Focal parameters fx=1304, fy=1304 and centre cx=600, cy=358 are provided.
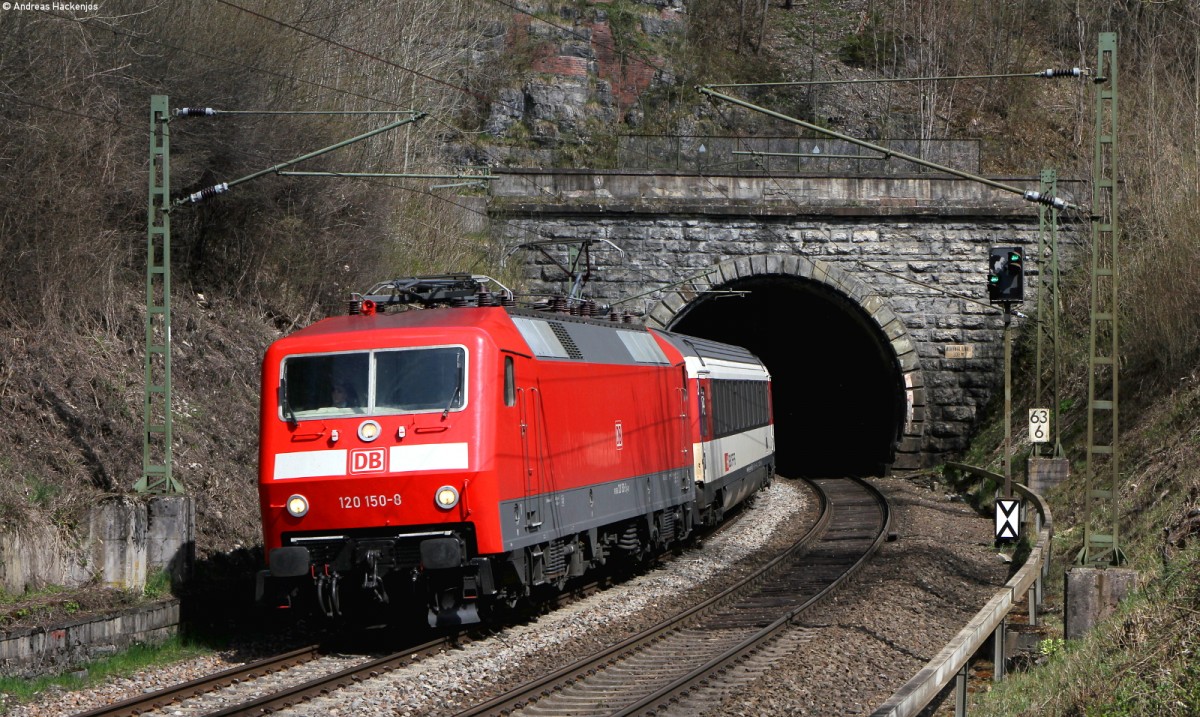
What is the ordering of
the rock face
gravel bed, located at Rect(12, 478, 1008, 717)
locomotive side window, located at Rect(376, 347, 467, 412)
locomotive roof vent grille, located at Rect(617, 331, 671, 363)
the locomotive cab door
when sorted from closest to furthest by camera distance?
gravel bed, located at Rect(12, 478, 1008, 717) → locomotive side window, located at Rect(376, 347, 467, 412) → the locomotive cab door → locomotive roof vent grille, located at Rect(617, 331, 671, 363) → the rock face

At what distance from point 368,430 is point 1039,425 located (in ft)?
49.8

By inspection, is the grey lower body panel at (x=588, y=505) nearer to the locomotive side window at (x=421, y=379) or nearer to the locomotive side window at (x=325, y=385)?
the locomotive side window at (x=421, y=379)

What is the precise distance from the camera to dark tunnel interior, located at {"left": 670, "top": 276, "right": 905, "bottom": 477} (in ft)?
126

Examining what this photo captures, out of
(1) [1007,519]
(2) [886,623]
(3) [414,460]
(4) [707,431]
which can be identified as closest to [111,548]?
(3) [414,460]

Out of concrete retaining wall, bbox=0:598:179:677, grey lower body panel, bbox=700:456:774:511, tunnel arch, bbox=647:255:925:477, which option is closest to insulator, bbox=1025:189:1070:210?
grey lower body panel, bbox=700:456:774:511

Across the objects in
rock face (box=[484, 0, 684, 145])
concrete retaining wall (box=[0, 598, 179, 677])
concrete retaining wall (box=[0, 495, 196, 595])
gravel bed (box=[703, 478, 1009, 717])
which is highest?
rock face (box=[484, 0, 684, 145])

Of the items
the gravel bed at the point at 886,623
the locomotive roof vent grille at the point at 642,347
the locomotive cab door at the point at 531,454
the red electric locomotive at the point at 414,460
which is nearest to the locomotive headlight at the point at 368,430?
the red electric locomotive at the point at 414,460

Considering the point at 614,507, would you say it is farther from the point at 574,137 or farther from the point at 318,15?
the point at 574,137

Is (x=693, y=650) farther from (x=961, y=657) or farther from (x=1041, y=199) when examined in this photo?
(x=1041, y=199)

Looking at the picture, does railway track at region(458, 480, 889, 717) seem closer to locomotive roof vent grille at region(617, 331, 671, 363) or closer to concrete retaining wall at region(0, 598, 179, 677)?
locomotive roof vent grille at region(617, 331, 671, 363)

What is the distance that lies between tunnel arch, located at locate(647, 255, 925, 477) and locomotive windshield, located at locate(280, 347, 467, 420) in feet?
60.4

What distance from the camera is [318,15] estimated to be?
2325 cm

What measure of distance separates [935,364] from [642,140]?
8758mm

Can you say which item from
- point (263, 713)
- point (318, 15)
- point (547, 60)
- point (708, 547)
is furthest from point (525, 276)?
point (263, 713)
